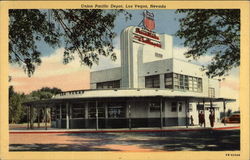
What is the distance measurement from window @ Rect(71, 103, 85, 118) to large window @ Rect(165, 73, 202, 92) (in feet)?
28.1

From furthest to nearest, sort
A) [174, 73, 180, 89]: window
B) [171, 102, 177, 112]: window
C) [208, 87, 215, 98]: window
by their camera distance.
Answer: [208, 87, 215, 98]: window < [174, 73, 180, 89]: window < [171, 102, 177, 112]: window

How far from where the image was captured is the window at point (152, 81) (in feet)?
107

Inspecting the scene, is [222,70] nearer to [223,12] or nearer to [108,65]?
[223,12]

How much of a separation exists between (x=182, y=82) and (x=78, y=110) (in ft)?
34.9

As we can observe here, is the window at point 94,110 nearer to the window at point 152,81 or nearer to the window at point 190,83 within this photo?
the window at point 152,81

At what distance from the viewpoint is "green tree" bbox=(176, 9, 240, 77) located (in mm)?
17156

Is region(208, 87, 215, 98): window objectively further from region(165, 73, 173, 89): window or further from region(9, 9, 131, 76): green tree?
region(9, 9, 131, 76): green tree

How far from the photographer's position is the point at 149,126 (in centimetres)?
2702

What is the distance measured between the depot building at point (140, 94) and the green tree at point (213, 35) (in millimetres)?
4625

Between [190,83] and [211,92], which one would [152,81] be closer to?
[190,83]

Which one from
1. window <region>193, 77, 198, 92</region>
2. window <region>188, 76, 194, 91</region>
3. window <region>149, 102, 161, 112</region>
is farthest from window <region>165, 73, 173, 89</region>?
window <region>149, 102, 161, 112</region>

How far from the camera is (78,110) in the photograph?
2781 centimetres

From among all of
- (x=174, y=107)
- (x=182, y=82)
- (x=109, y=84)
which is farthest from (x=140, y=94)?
(x=109, y=84)

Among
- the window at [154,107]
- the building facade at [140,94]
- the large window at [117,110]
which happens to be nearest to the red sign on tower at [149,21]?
the building facade at [140,94]
